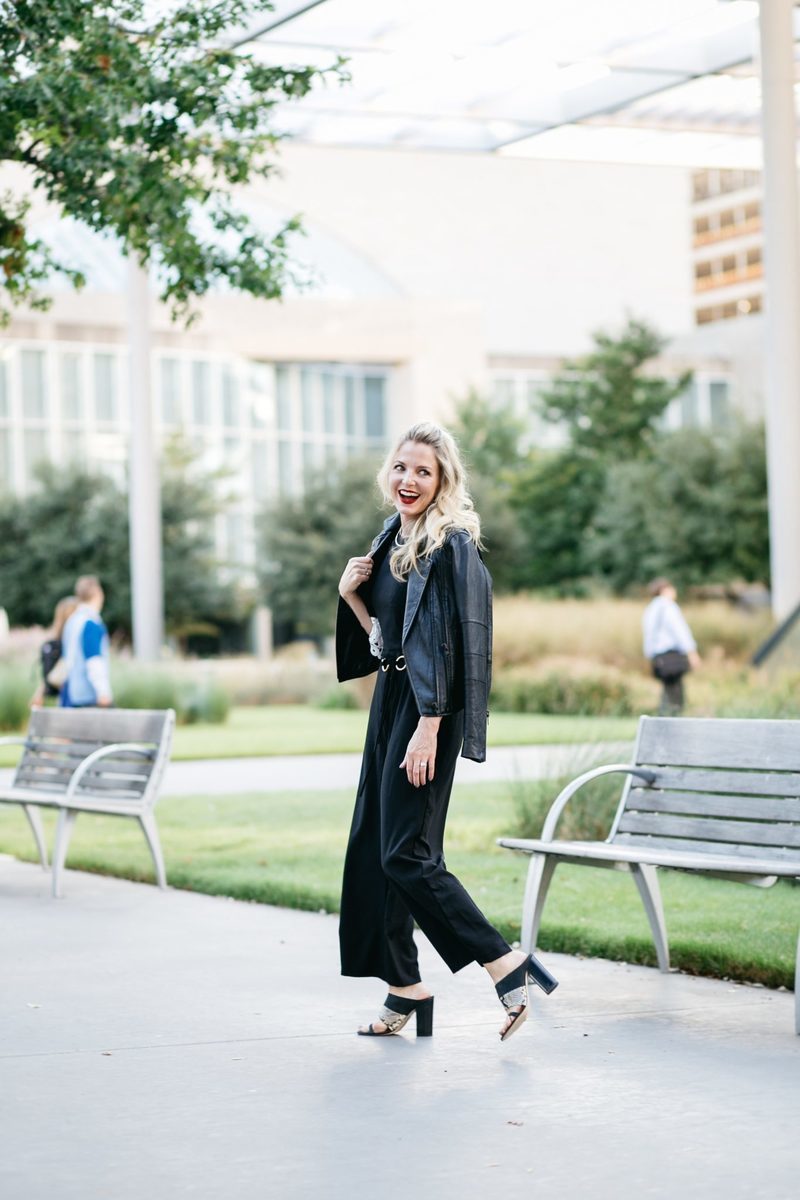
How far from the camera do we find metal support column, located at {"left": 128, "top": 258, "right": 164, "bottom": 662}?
106ft

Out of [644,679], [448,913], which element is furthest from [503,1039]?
[644,679]

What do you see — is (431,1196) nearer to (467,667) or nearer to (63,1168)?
(63,1168)

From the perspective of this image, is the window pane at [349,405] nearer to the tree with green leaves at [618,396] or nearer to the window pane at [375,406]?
the window pane at [375,406]

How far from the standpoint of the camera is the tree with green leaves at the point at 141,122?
948 centimetres

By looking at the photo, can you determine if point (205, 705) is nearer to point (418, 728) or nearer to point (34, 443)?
point (418, 728)

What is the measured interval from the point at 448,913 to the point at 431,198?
266ft

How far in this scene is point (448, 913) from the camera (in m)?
5.64

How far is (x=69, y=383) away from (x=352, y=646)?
47.0m

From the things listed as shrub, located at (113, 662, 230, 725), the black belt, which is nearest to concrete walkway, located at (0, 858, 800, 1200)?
the black belt

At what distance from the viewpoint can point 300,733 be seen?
78.8ft

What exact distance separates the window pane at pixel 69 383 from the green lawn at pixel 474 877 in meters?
38.2

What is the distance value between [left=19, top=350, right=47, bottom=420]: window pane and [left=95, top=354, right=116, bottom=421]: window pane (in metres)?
1.58

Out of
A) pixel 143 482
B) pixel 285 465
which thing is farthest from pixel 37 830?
pixel 285 465

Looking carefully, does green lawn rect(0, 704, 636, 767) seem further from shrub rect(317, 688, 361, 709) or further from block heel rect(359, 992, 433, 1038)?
block heel rect(359, 992, 433, 1038)
